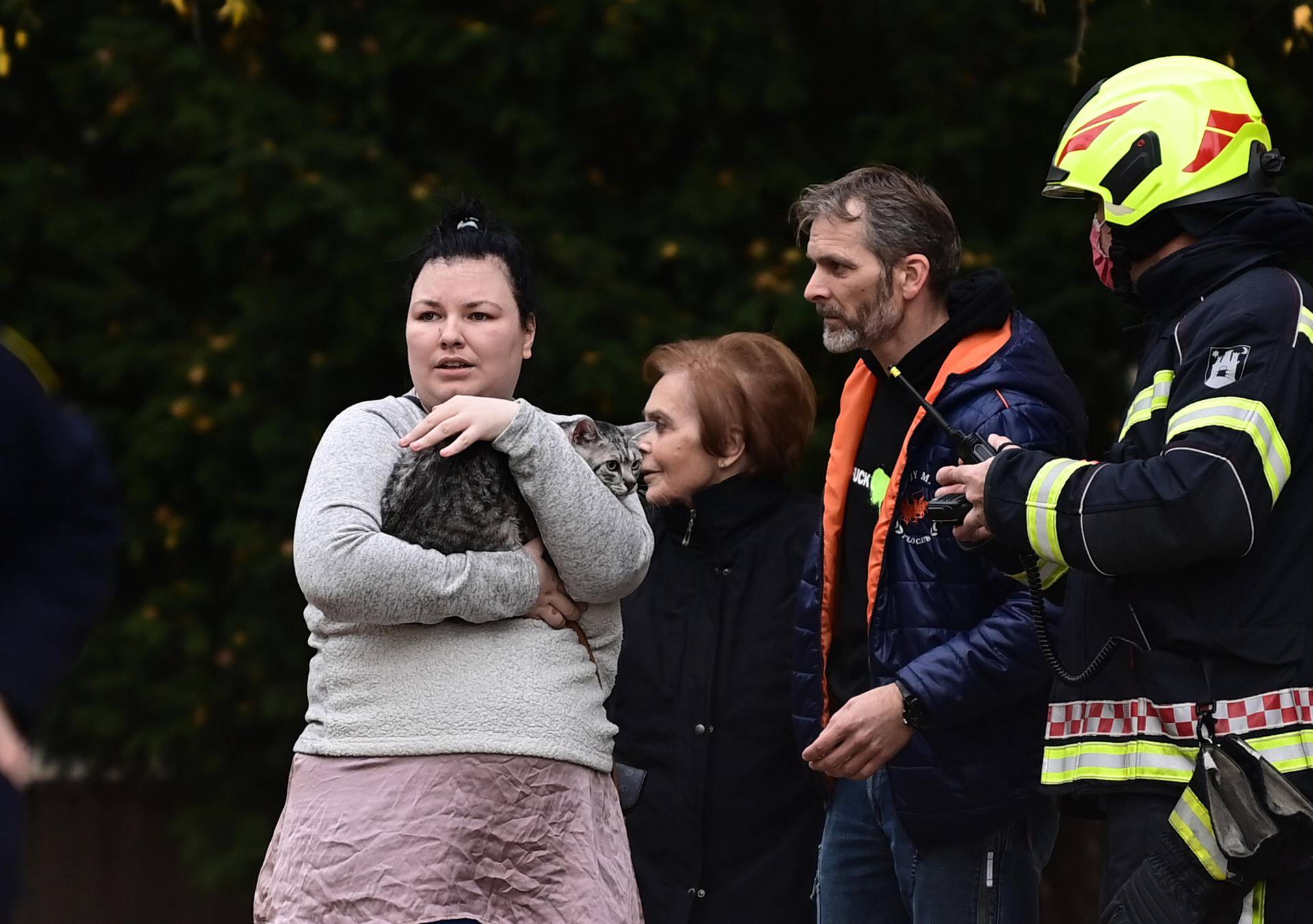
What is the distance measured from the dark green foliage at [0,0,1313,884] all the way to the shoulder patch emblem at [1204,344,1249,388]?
2.82 meters

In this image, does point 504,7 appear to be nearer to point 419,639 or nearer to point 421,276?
point 421,276

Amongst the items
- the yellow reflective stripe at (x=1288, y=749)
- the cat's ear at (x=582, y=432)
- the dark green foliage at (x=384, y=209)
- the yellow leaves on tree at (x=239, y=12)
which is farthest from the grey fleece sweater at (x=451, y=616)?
the yellow leaves on tree at (x=239, y=12)

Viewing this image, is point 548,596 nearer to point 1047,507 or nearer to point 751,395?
point 1047,507

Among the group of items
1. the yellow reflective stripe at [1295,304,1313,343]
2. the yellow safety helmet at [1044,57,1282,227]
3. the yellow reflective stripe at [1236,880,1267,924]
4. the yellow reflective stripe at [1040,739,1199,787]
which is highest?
the yellow safety helmet at [1044,57,1282,227]

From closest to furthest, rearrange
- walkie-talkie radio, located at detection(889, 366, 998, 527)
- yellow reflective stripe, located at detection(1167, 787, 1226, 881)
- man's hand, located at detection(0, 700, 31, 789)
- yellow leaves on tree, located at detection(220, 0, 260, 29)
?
man's hand, located at detection(0, 700, 31, 789) < yellow reflective stripe, located at detection(1167, 787, 1226, 881) < walkie-talkie radio, located at detection(889, 366, 998, 527) < yellow leaves on tree, located at detection(220, 0, 260, 29)

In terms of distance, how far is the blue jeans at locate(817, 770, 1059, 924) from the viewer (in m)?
3.36

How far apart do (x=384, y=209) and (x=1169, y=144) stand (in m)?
3.35

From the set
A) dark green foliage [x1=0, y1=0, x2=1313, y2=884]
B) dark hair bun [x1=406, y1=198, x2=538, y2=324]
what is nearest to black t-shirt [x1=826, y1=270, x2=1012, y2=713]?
dark hair bun [x1=406, y1=198, x2=538, y2=324]

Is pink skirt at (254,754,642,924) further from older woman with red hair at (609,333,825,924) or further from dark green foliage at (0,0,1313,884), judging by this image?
dark green foliage at (0,0,1313,884)

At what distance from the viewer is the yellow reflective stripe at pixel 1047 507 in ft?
9.05

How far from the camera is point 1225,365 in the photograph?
8.80ft

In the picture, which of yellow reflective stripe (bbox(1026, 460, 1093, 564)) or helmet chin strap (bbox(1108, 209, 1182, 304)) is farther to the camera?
helmet chin strap (bbox(1108, 209, 1182, 304))

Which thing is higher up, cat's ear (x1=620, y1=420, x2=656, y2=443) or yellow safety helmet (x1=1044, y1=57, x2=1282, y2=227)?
yellow safety helmet (x1=1044, y1=57, x2=1282, y2=227)

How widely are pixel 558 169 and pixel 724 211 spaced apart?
65cm
